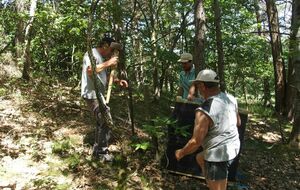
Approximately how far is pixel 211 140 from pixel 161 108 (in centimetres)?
658

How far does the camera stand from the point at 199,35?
6.46 meters

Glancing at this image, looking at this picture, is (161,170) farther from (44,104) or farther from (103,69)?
(44,104)

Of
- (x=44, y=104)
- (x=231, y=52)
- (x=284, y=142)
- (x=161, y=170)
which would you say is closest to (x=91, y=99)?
(x=161, y=170)

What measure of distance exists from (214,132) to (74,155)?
2.87m

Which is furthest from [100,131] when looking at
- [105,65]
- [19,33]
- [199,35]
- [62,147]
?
[19,33]

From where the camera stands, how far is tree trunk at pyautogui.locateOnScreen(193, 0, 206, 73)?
21.2ft

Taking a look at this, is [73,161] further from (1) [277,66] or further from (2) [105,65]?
(1) [277,66]

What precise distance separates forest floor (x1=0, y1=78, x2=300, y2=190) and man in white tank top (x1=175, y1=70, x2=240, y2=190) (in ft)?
5.30

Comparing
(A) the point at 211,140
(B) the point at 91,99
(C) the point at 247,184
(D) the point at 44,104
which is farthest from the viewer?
(D) the point at 44,104

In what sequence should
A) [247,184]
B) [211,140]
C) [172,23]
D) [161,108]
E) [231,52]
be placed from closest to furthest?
1. [211,140]
2. [247,184]
3. [161,108]
4. [231,52]
5. [172,23]

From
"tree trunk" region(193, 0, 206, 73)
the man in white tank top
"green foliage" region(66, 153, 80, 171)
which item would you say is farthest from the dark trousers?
"tree trunk" region(193, 0, 206, 73)

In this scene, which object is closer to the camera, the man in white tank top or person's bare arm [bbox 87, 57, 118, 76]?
the man in white tank top

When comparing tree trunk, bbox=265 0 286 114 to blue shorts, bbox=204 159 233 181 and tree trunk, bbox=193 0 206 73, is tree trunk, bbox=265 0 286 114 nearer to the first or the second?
tree trunk, bbox=193 0 206 73

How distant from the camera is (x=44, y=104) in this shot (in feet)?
26.7
